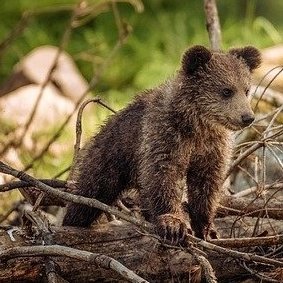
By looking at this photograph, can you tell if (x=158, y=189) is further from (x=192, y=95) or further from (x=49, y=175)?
(x=49, y=175)

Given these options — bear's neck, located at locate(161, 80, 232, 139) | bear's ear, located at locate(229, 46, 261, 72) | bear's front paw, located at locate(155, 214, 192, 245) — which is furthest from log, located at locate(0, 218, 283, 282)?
bear's ear, located at locate(229, 46, 261, 72)

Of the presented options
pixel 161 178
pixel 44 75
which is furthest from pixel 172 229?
pixel 44 75

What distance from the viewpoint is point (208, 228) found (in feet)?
19.2

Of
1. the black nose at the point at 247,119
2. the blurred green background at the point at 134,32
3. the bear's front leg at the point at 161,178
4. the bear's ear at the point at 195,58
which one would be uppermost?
the blurred green background at the point at 134,32

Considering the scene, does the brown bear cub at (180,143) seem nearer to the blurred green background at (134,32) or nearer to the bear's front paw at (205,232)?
the bear's front paw at (205,232)

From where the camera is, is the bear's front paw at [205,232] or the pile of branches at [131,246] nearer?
the pile of branches at [131,246]

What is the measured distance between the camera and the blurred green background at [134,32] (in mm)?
13281

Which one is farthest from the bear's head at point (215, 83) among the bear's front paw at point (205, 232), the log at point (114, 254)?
the log at point (114, 254)

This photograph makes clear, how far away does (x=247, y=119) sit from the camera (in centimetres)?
556

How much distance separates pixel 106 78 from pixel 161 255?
8072mm

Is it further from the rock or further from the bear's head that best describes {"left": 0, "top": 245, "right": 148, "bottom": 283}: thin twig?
the rock

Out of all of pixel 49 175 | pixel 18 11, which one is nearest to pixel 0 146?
pixel 49 175

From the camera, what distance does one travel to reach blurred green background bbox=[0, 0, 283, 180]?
13281 millimetres

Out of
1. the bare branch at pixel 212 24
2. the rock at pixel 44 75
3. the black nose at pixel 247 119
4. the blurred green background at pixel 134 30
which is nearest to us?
the black nose at pixel 247 119
